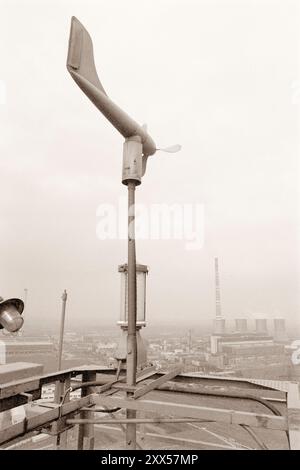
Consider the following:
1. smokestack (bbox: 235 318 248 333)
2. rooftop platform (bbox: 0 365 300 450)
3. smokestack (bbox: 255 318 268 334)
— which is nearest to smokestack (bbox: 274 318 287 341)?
smokestack (bbox: 255 318 268 334)

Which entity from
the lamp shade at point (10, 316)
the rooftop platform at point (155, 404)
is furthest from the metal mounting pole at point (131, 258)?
the lamp shade at point (10, 316)

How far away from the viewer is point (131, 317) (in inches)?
109

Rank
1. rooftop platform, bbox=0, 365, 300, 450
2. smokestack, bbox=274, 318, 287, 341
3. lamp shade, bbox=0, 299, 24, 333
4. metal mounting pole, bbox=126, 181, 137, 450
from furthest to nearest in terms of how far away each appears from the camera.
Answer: smokestack, bbox=274, 318, 287, 341 < metal mounting pole, bbox=126, 181, 137, 450 < lamp shade, bbox=0, 299, 24, 333 < rooftop platform, bbox=0, 365, 300, 450

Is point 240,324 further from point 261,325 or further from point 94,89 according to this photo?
point 94,89

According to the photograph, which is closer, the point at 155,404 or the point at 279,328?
the point at 155,404

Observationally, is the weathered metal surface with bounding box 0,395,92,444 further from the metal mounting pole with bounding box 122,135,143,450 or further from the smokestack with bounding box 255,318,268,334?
the smokestack with bounding box 255,318,268,334

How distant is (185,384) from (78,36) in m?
3.76

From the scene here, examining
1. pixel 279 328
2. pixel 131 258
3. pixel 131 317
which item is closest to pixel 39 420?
pixel 131 317

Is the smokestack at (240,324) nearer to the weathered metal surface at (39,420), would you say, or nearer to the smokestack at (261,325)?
the smokestack at (261,325)

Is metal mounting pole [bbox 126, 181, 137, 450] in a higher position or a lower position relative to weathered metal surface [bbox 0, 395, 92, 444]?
higher

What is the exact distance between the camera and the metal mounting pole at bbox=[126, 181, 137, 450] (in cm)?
263

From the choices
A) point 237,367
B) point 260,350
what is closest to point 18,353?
point 237,367

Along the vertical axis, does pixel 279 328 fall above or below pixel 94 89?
Answer: below
